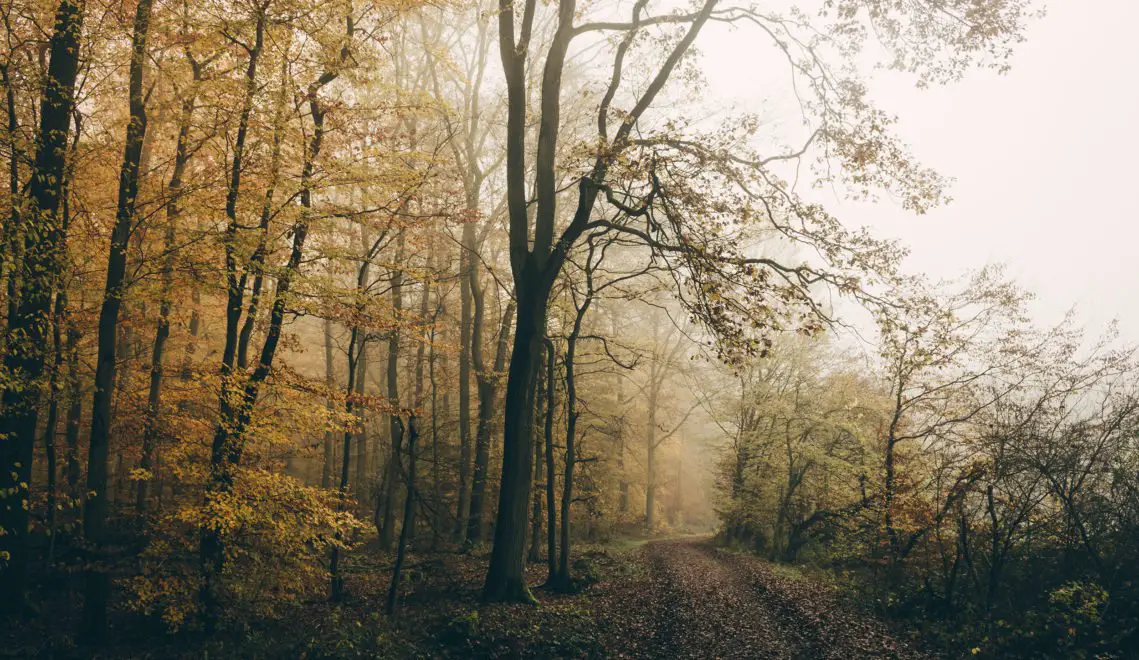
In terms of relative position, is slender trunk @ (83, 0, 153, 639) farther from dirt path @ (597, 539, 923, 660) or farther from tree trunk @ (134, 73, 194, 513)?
dirt path @ (597, 539, 923, 660)

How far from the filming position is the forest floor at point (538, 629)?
8.34 m

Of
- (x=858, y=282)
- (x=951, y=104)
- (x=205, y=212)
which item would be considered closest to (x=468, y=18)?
(x=205, y=212)

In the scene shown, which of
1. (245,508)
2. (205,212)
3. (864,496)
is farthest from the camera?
(864,496)

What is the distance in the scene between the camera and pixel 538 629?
8.81 meters

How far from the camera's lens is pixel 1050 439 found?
889 cm

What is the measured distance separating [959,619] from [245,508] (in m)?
10.9

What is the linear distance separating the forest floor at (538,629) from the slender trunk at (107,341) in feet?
2.41

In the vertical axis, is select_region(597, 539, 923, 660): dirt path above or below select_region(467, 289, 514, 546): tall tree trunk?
below

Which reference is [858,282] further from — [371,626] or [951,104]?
[371,626]

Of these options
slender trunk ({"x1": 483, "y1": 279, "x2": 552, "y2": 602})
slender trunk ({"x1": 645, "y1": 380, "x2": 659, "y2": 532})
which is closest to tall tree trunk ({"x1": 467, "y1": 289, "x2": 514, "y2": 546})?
slender trunk ({"x1": 483, "y1": 279, "x2": 552, "y2": 602})

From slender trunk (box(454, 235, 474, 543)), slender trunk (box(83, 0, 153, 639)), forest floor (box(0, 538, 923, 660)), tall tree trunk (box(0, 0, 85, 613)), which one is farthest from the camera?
slender trunk (box(454, 235, 474, 543))

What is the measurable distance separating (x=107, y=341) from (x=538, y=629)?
8.14 meters

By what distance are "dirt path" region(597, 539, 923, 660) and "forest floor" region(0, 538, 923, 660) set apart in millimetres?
20

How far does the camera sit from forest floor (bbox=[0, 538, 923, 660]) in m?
8.34
